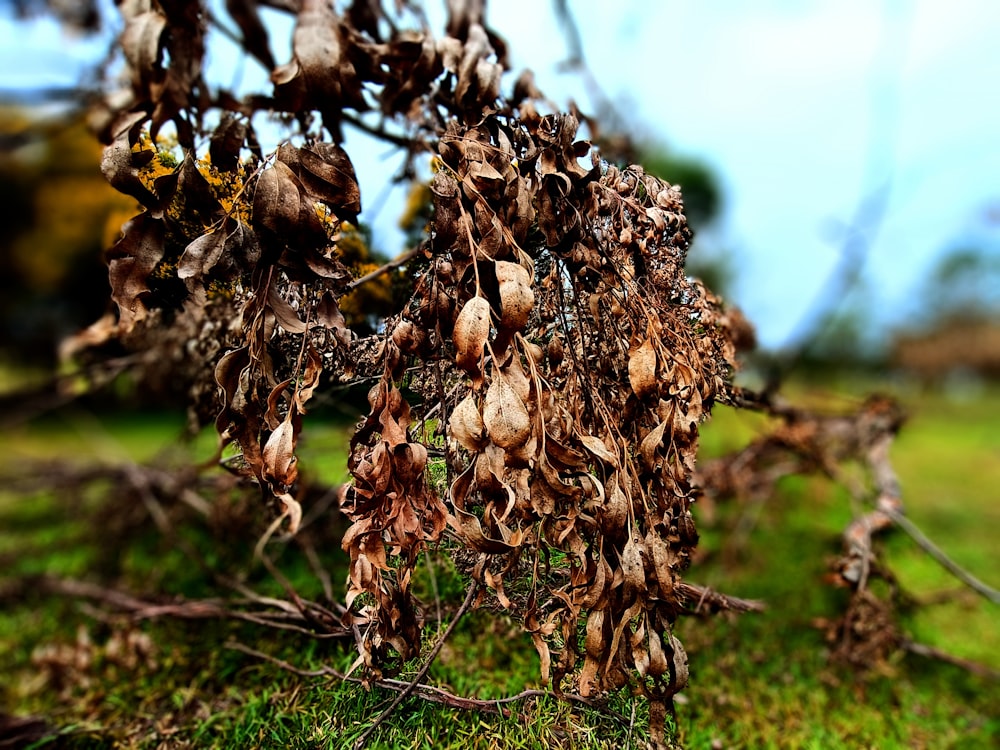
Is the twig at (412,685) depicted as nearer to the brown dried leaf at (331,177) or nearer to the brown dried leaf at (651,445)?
the brown dried leaf at (651,445)

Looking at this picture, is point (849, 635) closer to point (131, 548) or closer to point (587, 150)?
point (587, 150)

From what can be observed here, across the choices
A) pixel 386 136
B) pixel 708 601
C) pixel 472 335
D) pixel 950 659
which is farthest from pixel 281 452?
pixel 950 659

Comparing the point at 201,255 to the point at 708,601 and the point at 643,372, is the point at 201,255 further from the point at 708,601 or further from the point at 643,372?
the point at 708,601

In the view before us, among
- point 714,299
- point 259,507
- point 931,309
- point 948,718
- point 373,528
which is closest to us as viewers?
point 373,528

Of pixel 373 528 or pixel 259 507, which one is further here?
pixel 259 507

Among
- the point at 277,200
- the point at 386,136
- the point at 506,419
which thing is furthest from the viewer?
the point at 386,136

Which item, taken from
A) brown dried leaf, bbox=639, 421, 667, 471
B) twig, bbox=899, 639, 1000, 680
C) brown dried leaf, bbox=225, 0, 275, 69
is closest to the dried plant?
brown dried leaf, bbox=639, 421, 667, 471

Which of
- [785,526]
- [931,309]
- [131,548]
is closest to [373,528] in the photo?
[131,548]

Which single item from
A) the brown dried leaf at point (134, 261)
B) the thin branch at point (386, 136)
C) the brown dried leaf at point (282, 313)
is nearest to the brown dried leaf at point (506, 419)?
the brown dried leaf at point (282, 313)

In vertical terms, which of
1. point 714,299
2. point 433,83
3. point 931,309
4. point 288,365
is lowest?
point 288,365
